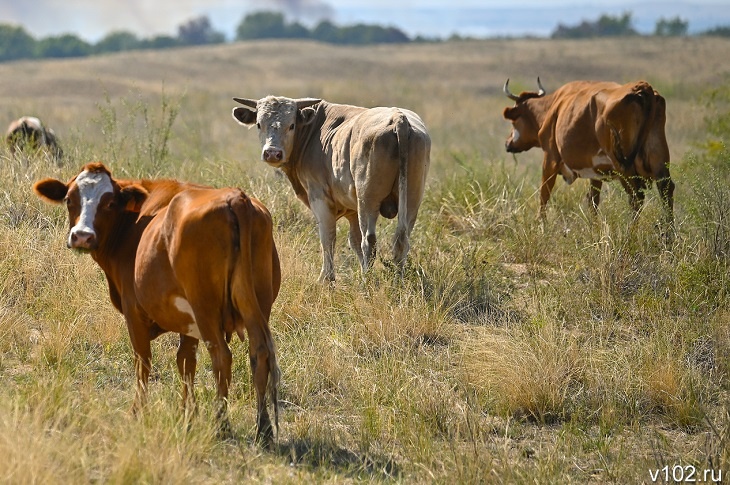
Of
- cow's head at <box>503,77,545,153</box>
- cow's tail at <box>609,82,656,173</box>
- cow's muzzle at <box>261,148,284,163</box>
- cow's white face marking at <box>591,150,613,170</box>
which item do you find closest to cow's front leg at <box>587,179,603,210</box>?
cow's white face marking at <box>591,150,613,170</box>

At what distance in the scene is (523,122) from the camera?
14008mm

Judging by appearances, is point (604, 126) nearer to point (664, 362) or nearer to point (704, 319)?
point (704, 319)

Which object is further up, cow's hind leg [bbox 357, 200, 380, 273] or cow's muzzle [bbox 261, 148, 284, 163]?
cow's muzzle [bbox 261, 148, 284, 163]

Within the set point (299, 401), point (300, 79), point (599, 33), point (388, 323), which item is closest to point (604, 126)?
point (388, 323)

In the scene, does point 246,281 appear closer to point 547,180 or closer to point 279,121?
point 279,121

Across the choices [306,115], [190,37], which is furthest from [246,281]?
[190,37]

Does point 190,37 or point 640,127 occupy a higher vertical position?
point 640,127

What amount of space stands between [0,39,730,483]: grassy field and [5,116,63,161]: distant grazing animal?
0.30 meters

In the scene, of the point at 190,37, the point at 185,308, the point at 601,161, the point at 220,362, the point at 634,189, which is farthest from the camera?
the point at 190,37

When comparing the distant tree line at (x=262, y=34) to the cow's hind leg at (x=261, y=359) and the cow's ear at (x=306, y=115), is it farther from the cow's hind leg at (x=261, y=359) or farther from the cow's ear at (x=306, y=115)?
the cow's hind leg at (x=261, y=359)

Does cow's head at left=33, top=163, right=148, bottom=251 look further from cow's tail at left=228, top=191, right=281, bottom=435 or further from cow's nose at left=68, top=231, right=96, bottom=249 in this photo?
cow's tail at left=228, top=191, right=281, bottom=435

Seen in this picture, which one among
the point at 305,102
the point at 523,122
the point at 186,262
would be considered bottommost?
the point at 523,122

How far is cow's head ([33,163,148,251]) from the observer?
656 cm

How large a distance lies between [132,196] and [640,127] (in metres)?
6.24
